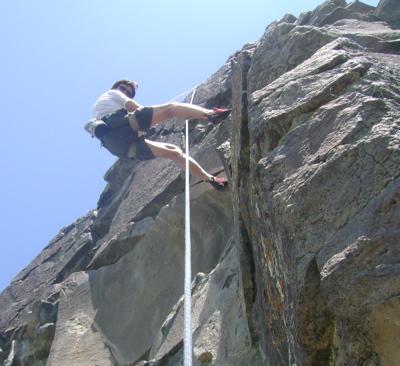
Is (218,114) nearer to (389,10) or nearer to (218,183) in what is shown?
(218,183)

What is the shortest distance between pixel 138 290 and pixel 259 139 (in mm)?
4448

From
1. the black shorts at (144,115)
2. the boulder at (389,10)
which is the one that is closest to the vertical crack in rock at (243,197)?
the black shorts at (144,115)

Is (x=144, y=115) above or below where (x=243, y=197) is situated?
above

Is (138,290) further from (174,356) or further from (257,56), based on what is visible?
(257,56)

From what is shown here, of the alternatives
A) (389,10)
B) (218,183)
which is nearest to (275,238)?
(218,183)

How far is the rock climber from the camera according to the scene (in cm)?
785

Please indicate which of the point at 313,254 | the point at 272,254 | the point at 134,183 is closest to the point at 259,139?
the point at 272,254

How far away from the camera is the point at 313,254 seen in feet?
9.77

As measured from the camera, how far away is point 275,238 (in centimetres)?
352

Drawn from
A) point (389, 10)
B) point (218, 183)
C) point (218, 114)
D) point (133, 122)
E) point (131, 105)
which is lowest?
point (218, 183)

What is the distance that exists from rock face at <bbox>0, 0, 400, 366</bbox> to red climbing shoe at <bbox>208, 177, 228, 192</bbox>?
0.80ft

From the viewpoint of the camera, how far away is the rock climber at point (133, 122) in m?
7.85

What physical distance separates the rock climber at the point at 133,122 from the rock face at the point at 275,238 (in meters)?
0.59

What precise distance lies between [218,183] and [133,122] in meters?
1.52
